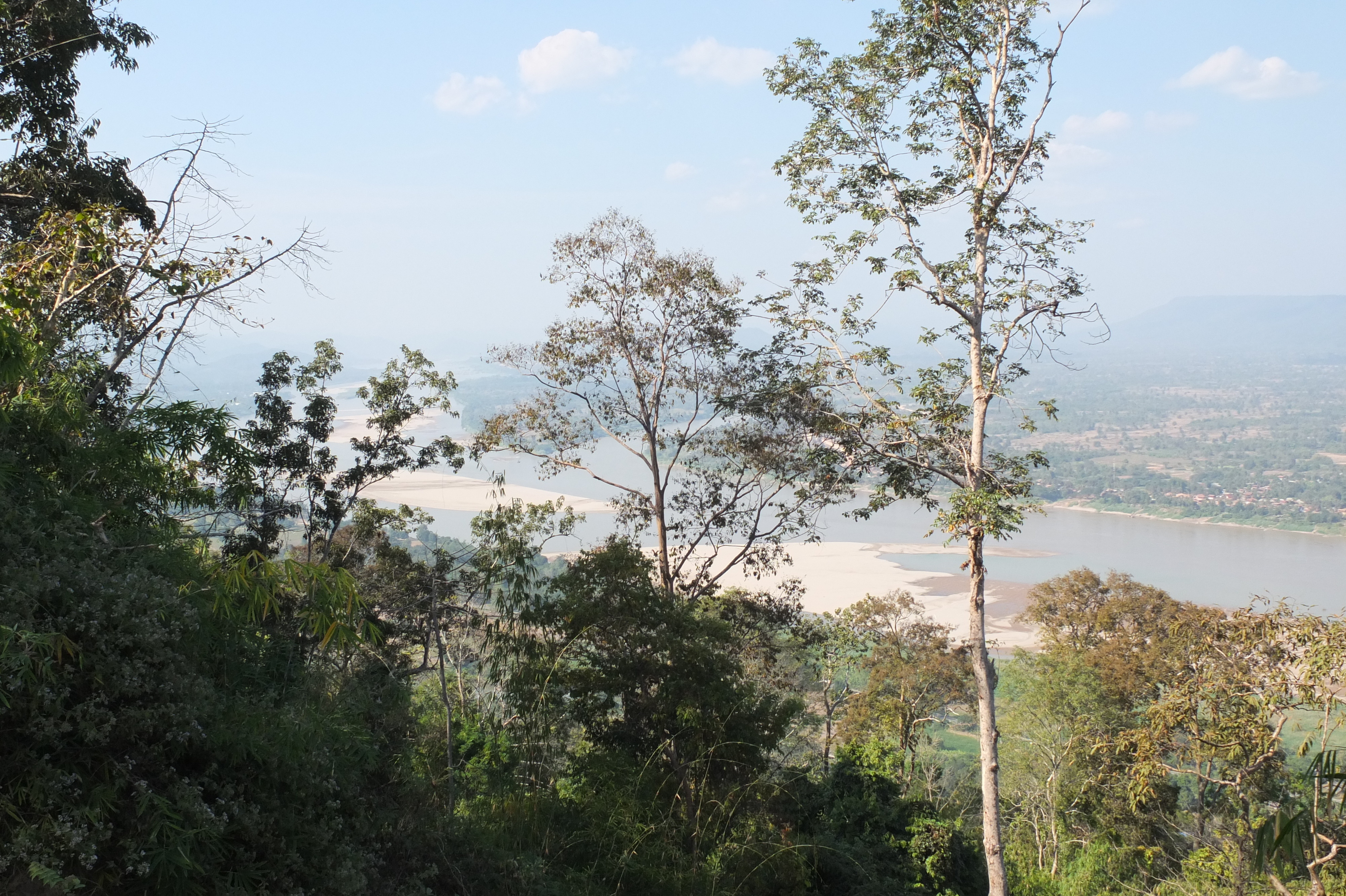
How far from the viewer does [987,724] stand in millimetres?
6500

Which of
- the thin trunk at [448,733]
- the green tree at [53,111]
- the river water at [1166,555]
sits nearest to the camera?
the thin trunk at [448,733]

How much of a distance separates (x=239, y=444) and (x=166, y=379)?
280 centimetres

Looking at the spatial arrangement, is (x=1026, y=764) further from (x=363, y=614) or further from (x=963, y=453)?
(x=363, y=614)

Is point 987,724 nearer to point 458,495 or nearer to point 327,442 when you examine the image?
point 327,442

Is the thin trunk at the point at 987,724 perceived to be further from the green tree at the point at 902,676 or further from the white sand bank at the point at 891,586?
the white sand bank at the point at 891,586

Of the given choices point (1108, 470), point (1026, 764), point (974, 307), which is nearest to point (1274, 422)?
point (1108, 470)

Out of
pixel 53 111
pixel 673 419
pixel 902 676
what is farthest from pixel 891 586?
pixel 53 111

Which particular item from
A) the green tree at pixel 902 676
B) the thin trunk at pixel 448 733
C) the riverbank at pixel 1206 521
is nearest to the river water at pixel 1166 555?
the riverbank at pixel 1206 521

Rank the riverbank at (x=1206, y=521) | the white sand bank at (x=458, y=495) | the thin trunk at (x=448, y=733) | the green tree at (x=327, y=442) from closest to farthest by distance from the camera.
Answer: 1. the thin trunk at (x=448, y=733)
2. the green tree at (x=327, y=442)
3. the white sand bank at (x=458, y=495)
4. the riverbank at (x=1206, y=521)

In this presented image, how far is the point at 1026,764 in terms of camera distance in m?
15.1

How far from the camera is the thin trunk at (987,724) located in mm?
6285

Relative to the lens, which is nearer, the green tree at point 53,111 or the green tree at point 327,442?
the green tree at point 53,111

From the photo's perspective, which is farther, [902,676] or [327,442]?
[902,676]

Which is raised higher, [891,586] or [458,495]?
[458,495]
